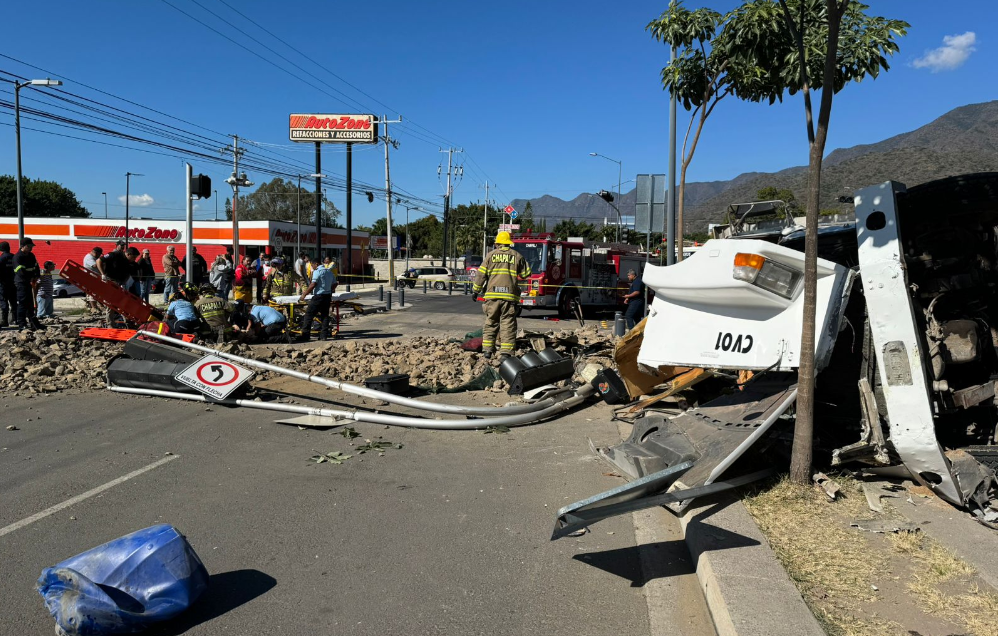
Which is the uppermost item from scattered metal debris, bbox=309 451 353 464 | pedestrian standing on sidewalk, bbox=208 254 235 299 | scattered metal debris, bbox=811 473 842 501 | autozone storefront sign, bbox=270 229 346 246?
autozone storefront sign, bbox=270 229 346 246

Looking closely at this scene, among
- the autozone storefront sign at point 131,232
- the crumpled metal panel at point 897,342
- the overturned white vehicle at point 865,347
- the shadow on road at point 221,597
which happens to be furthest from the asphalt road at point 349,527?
the autozone storefront sign at point 131,232

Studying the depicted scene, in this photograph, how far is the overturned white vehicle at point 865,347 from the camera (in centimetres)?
425

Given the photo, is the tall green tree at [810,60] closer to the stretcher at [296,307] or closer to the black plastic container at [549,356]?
the black plastic container at [549,356]

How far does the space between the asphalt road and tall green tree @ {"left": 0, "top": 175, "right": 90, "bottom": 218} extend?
305 feet

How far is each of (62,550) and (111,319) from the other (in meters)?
11.2

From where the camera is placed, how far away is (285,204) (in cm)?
9831

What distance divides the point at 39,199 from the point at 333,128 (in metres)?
58.7

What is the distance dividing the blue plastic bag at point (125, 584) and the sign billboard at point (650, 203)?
36.9 feet

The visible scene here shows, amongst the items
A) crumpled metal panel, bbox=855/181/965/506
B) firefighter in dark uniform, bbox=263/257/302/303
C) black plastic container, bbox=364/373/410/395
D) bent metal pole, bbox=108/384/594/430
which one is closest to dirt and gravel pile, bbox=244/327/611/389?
black plastic container, bbox=364/373/410/395

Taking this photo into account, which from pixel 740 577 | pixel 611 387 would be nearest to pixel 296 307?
pixel 611 387

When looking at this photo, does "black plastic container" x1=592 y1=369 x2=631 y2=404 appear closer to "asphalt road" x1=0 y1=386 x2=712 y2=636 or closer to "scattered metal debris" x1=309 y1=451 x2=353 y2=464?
"asphalt road" x1=0 y1=386 x2=712 y2=636

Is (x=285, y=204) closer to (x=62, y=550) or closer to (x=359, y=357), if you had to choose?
(x=359, y=357)

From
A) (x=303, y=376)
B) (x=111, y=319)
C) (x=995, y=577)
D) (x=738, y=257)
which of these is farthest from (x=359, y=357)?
(x=995, y=577)

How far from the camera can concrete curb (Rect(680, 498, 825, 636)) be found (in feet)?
9.64
